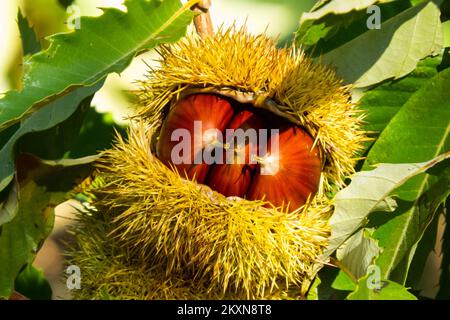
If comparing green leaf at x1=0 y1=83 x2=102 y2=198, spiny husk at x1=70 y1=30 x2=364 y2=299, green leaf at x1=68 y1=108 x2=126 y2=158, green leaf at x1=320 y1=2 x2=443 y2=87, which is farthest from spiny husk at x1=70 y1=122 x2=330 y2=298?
green leaf at x1=68 y1=108 x2=126 y2=158

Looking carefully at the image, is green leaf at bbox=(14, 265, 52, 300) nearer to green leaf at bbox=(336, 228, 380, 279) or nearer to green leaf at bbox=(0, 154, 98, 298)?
green leaf at bbox=(0, 154, 98, 298)

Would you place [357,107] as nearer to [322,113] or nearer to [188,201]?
[322,113]

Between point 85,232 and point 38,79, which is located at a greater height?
point 38,79

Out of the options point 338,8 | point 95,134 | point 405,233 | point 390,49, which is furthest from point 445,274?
point 95,134

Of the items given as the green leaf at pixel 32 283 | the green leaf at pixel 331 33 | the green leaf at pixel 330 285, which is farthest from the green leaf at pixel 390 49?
the green leaf at pixel 32 283

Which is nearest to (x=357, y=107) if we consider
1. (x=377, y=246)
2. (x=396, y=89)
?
(x=396, y=89)

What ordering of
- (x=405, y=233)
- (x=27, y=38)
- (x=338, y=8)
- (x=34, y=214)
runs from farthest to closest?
(x=27, y=38)
(x=34, y=214)
(x=405, y=233)
(x=338, y=8)

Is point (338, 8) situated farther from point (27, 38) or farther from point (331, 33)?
point (27, 38)
